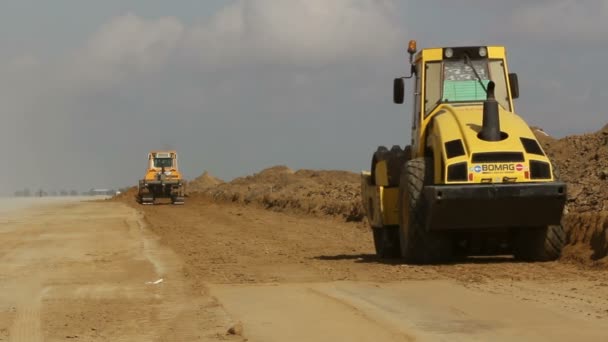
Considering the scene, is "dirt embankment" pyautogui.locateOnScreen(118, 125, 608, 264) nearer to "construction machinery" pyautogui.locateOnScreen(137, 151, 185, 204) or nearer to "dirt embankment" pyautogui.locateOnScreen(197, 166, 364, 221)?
"dirt embankment" pyautogui.locateOnScreen(197, 166, 364, 221)

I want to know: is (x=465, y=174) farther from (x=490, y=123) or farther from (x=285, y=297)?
(x=285, y=297)

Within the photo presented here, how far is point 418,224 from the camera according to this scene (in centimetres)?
1602

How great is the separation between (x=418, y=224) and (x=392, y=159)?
224cm

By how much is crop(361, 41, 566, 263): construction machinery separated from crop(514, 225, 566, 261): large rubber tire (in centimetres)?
2

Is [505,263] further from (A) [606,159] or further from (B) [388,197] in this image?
(A) [606,159]

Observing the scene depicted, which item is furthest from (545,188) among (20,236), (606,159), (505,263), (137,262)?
(20,236)

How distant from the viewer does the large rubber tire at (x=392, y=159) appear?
58.4 feet

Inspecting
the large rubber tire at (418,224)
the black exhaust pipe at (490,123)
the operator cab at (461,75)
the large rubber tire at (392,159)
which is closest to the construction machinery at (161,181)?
the large rubber tire at (392,159)

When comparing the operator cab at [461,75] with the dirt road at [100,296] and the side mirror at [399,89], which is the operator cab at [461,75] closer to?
the side mirror at [399,89]

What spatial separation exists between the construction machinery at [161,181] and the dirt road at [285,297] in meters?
38.6

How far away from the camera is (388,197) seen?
17.8 metres

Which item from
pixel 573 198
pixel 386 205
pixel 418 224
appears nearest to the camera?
pixel 418 224

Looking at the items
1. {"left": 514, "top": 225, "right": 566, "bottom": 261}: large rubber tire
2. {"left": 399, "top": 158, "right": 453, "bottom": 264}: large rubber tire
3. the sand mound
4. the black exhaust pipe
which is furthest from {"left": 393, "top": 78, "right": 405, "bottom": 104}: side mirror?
the sand mound

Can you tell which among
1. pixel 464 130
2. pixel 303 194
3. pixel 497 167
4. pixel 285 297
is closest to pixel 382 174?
pixel 464 130
